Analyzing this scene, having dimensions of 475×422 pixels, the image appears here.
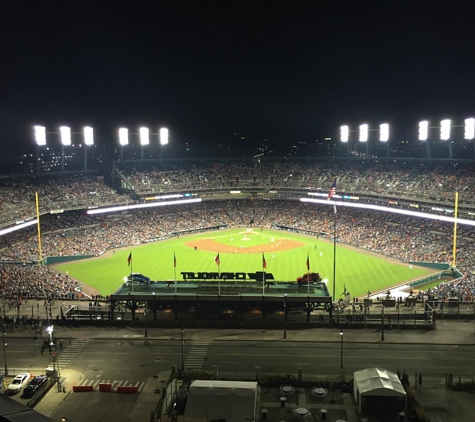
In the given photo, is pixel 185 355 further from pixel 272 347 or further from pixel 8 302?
pixel 8 302

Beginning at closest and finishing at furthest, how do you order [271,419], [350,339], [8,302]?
[271,419]
[350,339]
[8,302]

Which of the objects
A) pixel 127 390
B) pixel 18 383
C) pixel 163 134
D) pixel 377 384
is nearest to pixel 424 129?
pixel 163 134

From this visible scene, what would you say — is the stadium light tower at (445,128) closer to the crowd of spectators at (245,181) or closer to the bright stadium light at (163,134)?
the crowd of spectators at (245,181)

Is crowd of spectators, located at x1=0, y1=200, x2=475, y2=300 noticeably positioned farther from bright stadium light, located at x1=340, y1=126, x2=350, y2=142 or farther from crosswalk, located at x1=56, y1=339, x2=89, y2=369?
bright stadium light, located at x1=340, y1=126, x2=350, y2=142

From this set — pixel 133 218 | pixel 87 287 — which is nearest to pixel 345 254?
pixel 87 287

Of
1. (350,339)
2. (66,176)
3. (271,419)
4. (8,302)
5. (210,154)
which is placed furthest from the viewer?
(210,154)

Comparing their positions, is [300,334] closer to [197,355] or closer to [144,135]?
[197,355]
